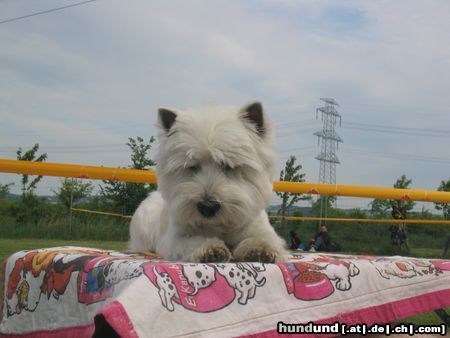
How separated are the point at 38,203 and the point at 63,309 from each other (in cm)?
1631

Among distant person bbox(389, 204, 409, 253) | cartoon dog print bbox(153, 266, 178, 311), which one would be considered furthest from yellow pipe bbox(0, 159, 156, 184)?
distant person bbox(389, 204, 409, 253)

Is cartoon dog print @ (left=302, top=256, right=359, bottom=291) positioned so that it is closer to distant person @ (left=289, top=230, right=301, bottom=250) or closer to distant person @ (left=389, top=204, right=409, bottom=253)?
distant person @ (left=289, top=230, right=301, bottom=250)

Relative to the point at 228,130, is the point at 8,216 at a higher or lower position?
lower

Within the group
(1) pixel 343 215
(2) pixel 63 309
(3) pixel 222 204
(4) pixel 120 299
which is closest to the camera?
(4) pixel 120 299

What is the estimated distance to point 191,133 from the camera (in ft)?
10.5

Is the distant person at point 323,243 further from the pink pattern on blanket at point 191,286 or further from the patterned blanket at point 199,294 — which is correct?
the pink pattern on blanket at point 191,286

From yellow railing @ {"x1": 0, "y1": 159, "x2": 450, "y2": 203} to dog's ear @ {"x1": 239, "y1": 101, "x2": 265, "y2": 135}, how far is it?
4.72 metres

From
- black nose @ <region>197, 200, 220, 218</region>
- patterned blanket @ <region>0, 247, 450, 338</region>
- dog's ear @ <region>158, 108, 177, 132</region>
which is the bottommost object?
patterned blanket @ <region>0, 247, 450, 338</region>

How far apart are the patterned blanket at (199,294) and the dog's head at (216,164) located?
529 millimetres

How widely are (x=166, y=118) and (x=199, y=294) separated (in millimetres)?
1659

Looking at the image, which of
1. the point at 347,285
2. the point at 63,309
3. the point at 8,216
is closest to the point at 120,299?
the point at 63,309

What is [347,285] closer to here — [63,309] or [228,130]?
[228,130]

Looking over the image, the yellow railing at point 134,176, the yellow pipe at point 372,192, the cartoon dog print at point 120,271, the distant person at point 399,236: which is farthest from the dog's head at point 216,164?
the distant person at point 399,236

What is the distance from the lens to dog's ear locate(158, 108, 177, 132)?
135 inches
